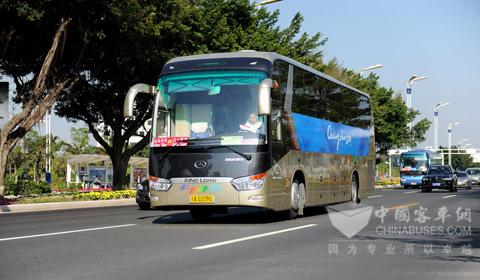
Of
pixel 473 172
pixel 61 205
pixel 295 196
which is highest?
pixel 473 172

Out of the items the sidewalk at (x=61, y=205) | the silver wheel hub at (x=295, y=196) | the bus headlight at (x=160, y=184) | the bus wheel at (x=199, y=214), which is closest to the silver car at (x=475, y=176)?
the sidewalk at (x=61, y=205)

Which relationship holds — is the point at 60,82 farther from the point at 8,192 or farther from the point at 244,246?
the point at 244,246

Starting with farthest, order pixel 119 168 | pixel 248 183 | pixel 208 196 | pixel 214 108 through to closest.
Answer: pixel 119 168, pixel 214 108, pixel 208 196, pixel 248 183

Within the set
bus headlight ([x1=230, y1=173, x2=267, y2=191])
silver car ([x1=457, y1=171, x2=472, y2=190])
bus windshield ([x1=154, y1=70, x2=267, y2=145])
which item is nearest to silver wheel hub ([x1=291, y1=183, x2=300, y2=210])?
bus headlight ([x1=230, y1=173, x2=267, y2=191])

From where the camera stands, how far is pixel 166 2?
32906 millimetres

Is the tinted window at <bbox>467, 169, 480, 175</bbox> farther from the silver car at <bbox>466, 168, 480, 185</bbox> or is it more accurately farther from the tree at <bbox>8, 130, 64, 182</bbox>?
the tree at <bbox>8, 130, 64, 182</bbox>

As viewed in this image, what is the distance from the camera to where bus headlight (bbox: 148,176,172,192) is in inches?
625

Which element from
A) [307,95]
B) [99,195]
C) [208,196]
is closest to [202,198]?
[208,196]

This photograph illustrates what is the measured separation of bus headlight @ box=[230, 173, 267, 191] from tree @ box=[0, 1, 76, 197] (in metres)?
13.2

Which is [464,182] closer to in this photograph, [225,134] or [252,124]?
[252,124]

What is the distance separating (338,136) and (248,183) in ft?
21.8

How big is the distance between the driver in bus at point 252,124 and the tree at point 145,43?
1328cm

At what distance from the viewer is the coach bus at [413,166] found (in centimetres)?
5731

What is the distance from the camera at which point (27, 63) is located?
32125mm
